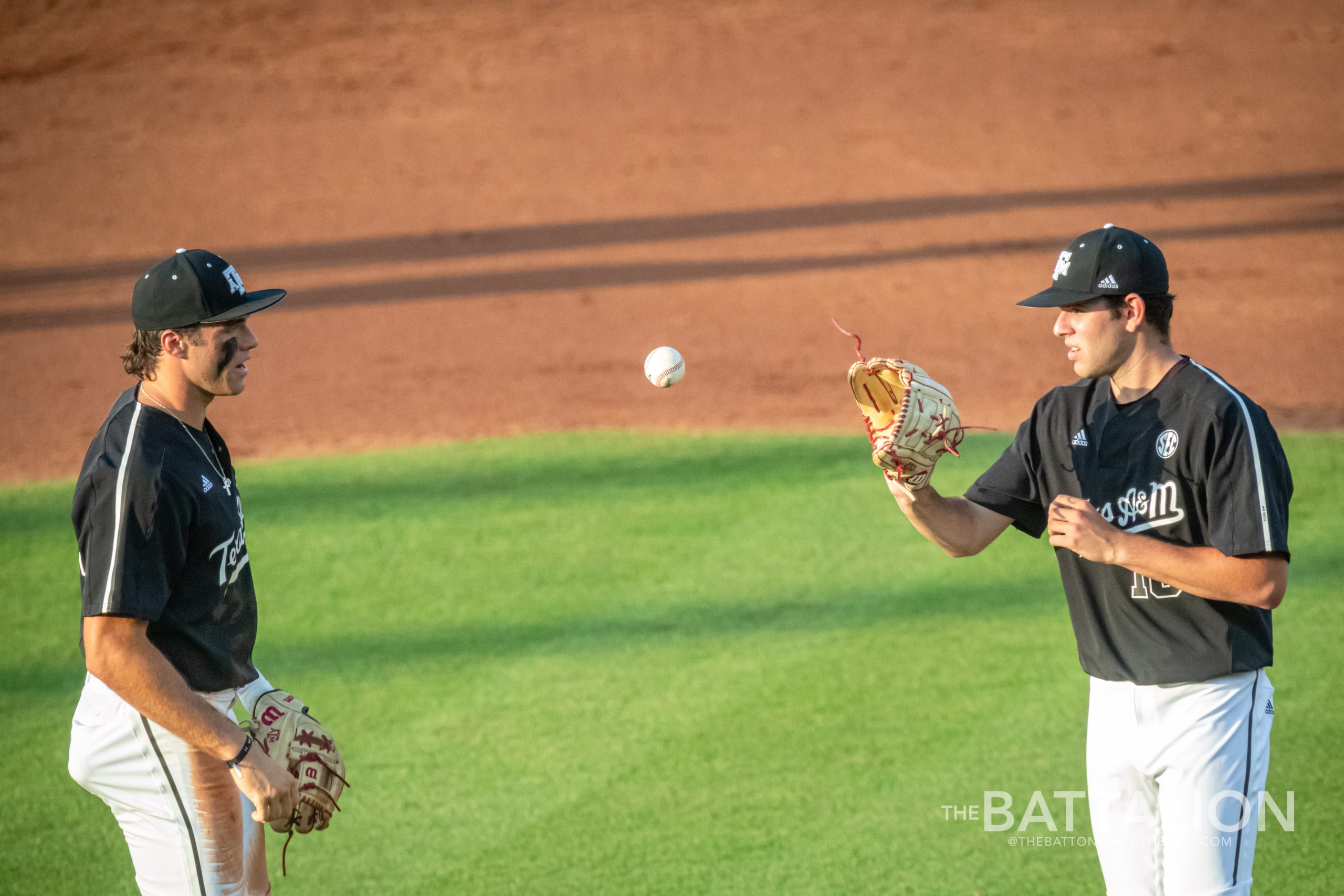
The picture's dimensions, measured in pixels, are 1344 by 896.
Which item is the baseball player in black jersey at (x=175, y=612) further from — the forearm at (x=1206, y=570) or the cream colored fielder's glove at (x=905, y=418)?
the forearm at (x=1206, y=570)

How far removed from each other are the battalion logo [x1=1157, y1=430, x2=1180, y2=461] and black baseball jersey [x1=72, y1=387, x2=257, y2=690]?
2082 mm

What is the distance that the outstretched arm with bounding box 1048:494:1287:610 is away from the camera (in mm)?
2572

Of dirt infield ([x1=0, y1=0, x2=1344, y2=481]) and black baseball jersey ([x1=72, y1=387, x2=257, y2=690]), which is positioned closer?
black baseball jersey ([x1=72, y1=387, x2=257, y2=690])

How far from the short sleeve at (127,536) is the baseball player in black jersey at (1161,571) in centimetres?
189

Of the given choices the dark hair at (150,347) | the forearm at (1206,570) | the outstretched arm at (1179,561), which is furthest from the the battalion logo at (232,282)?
the forearm at (1206,570)

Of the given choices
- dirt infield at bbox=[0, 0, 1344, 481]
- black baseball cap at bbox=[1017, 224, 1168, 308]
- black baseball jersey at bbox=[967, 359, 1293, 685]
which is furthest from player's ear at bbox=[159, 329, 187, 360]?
dirt infield at bbox=[0, 0, 1344, 481]

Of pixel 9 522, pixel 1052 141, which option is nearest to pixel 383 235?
pixel 9 522

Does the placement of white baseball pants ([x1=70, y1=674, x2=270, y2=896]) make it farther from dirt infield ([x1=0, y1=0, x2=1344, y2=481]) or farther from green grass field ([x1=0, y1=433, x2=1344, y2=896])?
dirt infield ([x1=0, y1=0, x2=1344, y2=481])

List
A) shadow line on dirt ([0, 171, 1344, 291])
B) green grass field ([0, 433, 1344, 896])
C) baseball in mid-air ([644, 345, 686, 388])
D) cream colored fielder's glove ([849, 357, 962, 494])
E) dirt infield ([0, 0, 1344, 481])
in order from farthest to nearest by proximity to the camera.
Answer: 1. shadow line on dirt ([0, 171, 1344, 291])
2. dirt infield ([0, 0, 1344, 481])
3. baseball in mid-air ([644, 345, 686, 388])
4. green grass field ([0, 433, 1344, 896])
5. cream colored fielder's glove ([849, 357, 962, 494])

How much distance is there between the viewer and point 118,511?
8.52 ft

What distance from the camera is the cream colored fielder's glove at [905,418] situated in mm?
2975

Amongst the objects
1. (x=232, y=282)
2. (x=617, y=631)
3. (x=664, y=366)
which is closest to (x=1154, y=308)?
(x=664, y=366)

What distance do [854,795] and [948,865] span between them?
46cm

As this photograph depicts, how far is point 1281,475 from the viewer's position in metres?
2.62
